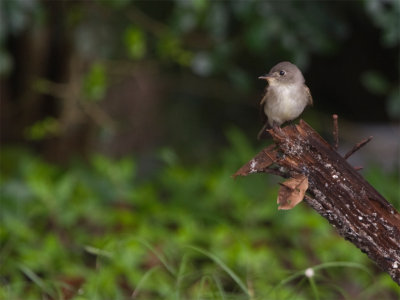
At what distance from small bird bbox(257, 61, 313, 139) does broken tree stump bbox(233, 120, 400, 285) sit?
1.34 feet

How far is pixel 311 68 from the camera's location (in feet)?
22.5

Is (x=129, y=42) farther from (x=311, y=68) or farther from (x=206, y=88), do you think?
(x=311, y=68)

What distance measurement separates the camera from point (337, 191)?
2424 millimetres

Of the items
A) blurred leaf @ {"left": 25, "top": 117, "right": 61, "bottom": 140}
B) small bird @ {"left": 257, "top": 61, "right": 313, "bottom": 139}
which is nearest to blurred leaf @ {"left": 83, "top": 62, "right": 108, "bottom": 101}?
blurred leaf @ {"left": 25, "top": 117, "right": 61, "bottom": 140}

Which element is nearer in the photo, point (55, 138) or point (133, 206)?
point (133, 206)

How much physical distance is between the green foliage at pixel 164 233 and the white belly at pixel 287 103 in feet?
3.87

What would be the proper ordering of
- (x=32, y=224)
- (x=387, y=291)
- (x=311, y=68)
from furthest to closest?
(x=311, y=68) → (x=32, y=224) → (x=387, y=291)

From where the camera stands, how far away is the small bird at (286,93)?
285 cm

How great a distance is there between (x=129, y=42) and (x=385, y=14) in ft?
5.51

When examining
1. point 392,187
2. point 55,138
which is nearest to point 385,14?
point 392,187

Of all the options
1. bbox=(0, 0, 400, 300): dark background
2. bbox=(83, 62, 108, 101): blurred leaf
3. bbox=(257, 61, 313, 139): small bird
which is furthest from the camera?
bbox=(83, 62, 108, 101): blurred leaf

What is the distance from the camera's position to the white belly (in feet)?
9.36

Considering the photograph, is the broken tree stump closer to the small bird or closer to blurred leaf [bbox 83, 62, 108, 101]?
→ the small bird

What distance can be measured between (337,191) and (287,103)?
561 millimetres
